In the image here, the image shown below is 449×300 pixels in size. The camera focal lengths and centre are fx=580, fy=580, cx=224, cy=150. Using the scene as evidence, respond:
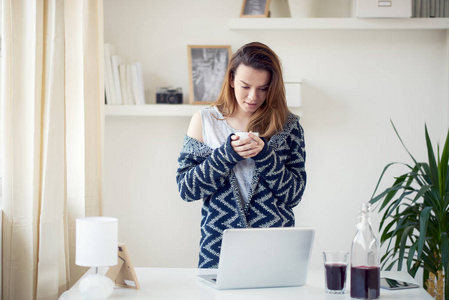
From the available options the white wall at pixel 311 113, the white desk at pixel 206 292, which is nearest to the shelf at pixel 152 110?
the white wall at pixel 311 113

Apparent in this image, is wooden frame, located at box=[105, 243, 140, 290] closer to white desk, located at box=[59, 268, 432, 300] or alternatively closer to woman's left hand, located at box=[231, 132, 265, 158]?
white desk, located at box=[59, 268, 432, 300]

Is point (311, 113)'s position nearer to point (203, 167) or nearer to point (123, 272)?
point (203, 167)

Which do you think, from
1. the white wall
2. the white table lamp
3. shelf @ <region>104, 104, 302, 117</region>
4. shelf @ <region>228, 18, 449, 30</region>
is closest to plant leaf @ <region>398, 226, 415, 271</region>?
the white wall

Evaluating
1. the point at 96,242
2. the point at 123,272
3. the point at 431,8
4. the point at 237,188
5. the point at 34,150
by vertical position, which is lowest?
the point at 123,272

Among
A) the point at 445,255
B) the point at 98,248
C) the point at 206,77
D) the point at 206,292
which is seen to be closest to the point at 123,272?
the point at 98,248

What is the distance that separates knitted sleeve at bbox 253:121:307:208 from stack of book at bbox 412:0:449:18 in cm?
161

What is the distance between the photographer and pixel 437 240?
2.66 m

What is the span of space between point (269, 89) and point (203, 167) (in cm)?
39

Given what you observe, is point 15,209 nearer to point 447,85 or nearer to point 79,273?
point 79,273

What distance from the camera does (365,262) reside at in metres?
1.54

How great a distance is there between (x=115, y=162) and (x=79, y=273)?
100cm

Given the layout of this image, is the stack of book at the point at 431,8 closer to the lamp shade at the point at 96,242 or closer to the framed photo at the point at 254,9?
the framed photo at the point at 254,9

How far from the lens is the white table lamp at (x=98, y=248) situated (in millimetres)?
1554

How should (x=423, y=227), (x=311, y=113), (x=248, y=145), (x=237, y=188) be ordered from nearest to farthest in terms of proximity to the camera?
(x=248, y=145) < (x=237, y=188) < (x=423, y=227) < (x=311, y=113)
